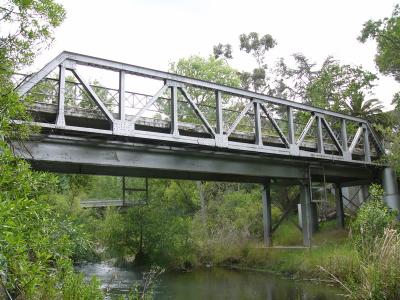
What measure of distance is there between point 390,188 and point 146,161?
1571 cm

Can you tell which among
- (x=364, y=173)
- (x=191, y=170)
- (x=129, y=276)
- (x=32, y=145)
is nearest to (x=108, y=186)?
(x=129, y=276)

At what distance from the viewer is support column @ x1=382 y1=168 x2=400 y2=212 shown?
24.4 meters

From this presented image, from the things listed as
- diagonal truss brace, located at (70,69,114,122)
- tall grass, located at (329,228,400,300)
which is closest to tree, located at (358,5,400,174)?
tall grass, located at (329,228,400,300)

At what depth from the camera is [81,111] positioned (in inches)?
537

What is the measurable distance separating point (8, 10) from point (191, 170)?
31.4 ft

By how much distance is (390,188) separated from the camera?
24.5m

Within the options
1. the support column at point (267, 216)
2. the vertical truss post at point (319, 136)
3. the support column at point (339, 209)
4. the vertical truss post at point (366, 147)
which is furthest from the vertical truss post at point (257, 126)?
the support column at point (339, 209)

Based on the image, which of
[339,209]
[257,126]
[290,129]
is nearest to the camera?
[257,126]

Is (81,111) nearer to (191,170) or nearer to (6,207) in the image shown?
(191,170)

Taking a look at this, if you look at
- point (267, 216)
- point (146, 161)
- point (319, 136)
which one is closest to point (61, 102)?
point (146, 161)

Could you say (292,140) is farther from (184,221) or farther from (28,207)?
(28,207)

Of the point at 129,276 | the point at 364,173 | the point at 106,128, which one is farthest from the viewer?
the point at 364,173

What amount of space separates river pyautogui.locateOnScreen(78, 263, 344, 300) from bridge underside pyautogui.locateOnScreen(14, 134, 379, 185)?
380 cm

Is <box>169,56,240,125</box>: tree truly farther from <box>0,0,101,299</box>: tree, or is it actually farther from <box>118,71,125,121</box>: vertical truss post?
<box>0,0,101,299</box>: tree
